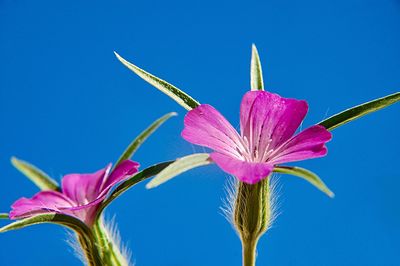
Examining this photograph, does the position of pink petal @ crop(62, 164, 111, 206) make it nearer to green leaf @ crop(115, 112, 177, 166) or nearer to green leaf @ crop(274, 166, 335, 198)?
green leaf @ crop(115, 112, 177, 166)

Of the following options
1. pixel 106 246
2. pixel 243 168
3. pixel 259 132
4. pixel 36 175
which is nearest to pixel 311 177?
pixel 243 168

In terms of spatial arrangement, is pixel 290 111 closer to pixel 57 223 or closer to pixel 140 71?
pixel 140 71

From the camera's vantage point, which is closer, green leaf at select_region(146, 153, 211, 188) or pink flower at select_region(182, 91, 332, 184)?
green leaf at select_region(146, 153, 211, 188)

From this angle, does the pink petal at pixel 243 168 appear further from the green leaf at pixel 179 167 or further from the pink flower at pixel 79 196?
the pink flower at pixel 79 196

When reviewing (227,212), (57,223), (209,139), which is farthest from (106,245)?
(209,139)

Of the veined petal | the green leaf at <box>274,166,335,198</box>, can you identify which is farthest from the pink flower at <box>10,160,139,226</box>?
the green leaf at <box>274,166,335,198</box>

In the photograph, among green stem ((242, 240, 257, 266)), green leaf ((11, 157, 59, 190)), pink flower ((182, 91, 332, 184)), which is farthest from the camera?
green leaf ((11, 157, 59, 190))
